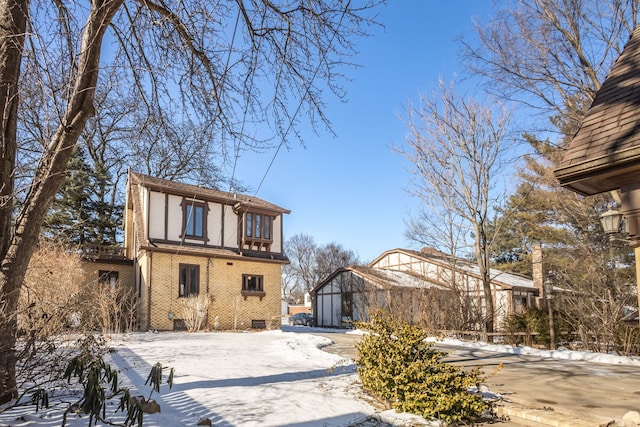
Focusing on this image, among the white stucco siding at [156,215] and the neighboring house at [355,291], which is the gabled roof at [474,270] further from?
the white stucco siding at [156,215]

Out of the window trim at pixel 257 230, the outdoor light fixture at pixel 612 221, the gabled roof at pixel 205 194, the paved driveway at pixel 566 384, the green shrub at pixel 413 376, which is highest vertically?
the gabled roof at pixel 205 194

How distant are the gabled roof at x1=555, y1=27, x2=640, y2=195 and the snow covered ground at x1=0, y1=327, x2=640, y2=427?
10.9 ft

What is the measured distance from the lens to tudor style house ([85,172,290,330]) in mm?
19094

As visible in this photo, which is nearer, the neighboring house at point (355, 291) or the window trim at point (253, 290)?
the neighboring house at point (355, 291)

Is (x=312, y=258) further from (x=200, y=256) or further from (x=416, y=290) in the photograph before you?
(x=416, y=290)

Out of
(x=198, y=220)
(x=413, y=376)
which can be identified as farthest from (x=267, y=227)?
(x=413, y=376)

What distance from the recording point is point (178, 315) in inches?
762

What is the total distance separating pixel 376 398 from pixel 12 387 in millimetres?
4518

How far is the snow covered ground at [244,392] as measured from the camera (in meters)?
5.02

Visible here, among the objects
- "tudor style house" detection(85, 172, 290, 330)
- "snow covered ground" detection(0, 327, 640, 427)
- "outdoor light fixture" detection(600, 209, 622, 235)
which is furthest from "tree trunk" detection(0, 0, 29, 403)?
"tudor style house" detection(85, 172, 290, 330)

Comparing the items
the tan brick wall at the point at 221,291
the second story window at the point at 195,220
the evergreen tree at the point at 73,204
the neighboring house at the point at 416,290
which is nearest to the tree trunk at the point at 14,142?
the neighboring house at the point at 416,290

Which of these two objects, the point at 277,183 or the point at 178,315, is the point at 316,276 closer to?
the point at 178,315

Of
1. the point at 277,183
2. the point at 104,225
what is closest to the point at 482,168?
the point at 277,183

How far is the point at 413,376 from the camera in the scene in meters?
5.70
